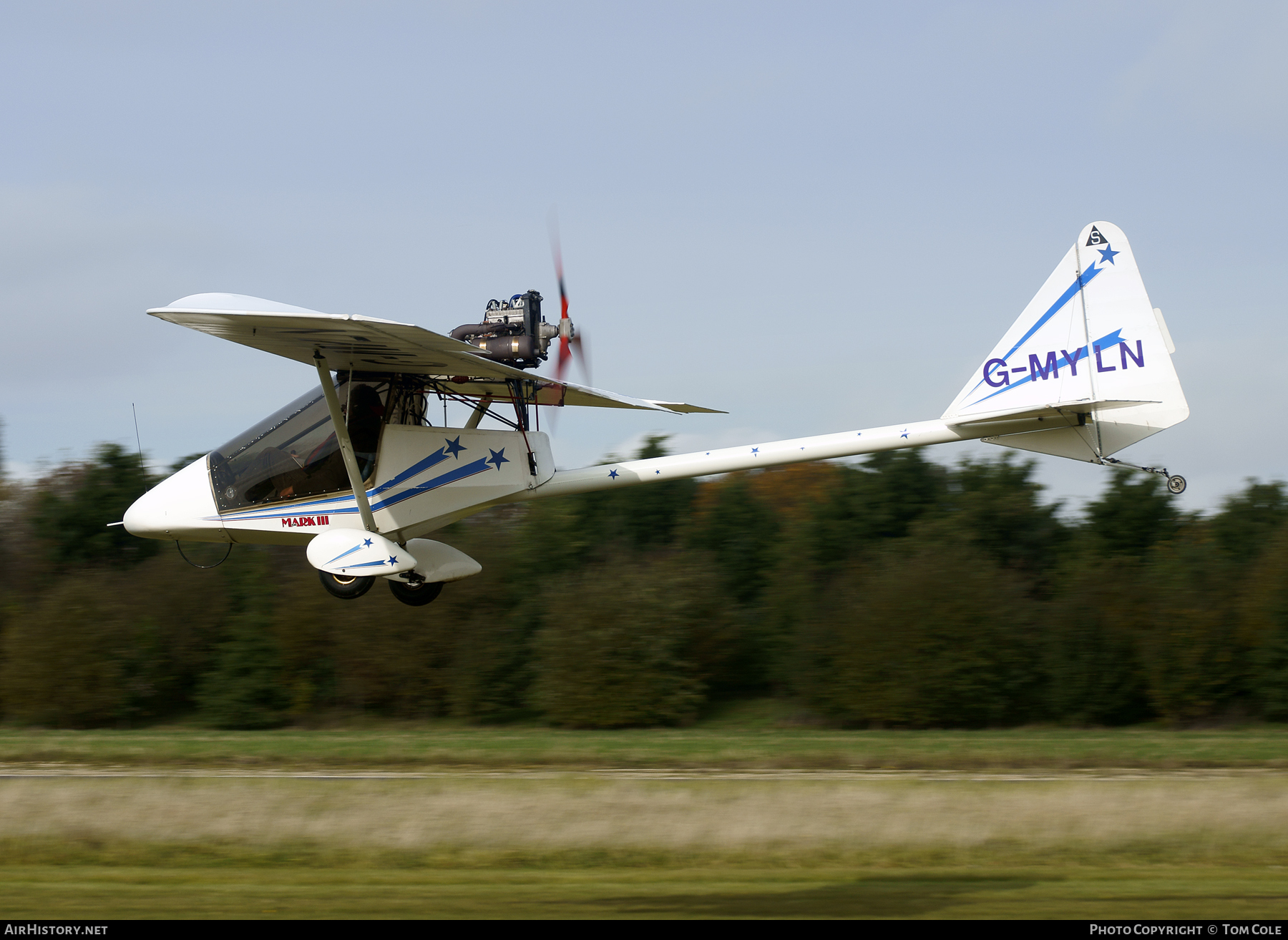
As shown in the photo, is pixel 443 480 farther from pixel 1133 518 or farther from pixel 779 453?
pixel 1133 518

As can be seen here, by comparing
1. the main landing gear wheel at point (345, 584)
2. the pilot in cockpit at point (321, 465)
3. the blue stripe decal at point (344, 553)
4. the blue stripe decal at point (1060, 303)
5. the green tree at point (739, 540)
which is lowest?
the green tree at point (739, 540)

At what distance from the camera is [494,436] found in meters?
14.7

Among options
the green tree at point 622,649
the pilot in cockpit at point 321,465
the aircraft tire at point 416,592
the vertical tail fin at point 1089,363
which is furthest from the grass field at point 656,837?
the green tree at point 622,649

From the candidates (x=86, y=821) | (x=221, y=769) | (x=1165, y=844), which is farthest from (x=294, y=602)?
(x=1165, y=844)

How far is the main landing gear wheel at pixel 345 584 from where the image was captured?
14.2 metres

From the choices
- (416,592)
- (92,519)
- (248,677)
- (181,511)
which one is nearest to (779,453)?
(416,592)

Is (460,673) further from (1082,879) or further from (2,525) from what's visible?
(1082,879)

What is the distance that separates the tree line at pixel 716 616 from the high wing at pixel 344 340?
58.3ft

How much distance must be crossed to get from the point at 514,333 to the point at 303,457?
2794 mm

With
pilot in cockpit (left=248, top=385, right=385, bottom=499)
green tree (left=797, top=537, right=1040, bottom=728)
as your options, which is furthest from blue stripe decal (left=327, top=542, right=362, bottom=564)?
green tree (left=797, top=537, right=1040, bottom=728)

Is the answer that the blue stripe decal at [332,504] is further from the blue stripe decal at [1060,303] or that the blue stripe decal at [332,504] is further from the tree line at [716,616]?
A: the tree line at [716,616]

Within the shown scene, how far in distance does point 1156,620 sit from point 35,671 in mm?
29163

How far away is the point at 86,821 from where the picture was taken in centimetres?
1559

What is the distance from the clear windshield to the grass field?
4.18 metres
